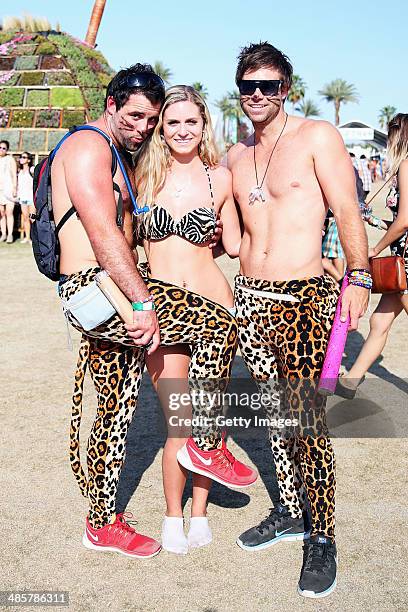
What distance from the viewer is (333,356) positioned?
3199 millimetres

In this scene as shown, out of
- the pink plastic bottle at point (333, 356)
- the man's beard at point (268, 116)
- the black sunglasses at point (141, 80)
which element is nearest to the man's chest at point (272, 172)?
the man's beard at point (268, 116)

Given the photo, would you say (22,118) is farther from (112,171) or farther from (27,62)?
(112,171)

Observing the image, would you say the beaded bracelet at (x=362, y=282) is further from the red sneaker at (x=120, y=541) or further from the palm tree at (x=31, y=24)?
the palm tree at (x=31, y=24)

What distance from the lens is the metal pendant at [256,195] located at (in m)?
3.52

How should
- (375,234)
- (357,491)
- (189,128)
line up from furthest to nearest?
(375,234), (357,491), (189,128)

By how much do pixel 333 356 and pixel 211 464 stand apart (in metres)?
0.90

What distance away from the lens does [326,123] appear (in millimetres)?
3354

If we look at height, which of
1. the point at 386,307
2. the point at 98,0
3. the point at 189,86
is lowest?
the point at 386,307

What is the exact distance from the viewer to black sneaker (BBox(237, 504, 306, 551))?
3.66 m

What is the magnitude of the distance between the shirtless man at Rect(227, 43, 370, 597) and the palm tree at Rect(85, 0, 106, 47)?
22204 millimetres

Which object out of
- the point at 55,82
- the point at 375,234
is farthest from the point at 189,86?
the point at 55,82

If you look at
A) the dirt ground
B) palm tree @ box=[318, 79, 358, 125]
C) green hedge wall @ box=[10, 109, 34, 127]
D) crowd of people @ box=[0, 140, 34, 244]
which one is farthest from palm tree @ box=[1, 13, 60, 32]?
palm tree @ box=[318, 79, 358, 125]

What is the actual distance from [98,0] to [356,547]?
84.0 ft

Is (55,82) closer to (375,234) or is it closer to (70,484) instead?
(375,234)
